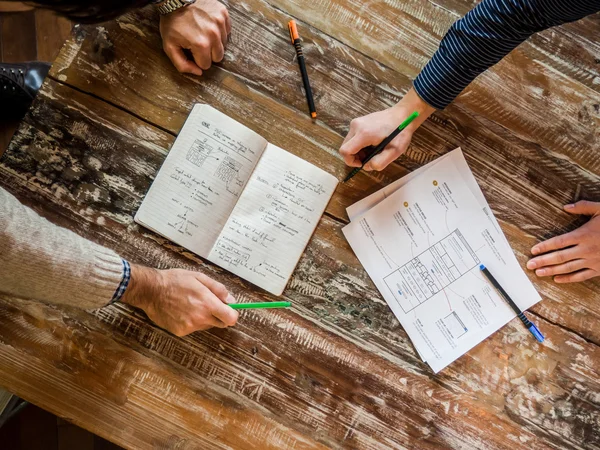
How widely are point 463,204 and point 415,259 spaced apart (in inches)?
6.1

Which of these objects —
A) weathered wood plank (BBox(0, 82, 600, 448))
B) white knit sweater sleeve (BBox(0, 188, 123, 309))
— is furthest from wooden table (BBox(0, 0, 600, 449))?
white knit sweater sleeve (BBox(0, 188, 123, 309))

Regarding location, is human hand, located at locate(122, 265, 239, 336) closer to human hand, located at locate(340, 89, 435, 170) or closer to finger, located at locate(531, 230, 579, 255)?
human hand, located at locate(340, 89, 435, 170)

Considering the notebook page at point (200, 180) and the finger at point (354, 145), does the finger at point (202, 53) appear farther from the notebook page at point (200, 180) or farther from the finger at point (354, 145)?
the finger at point (354, 145)

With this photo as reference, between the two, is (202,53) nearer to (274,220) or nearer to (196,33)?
(196,33)

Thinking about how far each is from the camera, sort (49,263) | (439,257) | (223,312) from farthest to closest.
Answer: (439,257)
(223,312)
(49,263)

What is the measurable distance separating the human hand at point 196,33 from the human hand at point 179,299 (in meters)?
0.42

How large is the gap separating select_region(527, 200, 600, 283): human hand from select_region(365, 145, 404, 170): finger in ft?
1.20

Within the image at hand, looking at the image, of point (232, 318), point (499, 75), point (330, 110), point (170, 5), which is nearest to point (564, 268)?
point (499, 75)

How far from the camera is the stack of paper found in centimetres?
99

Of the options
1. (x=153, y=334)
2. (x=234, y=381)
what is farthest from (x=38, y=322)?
(x=234, y=381)

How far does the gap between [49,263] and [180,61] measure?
1.53 ft

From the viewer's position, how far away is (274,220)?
97 centimetres

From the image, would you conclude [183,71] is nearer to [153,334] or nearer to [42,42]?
[153,334]

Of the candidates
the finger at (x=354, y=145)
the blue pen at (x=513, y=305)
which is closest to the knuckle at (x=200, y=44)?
the finger at (x=354, y=145)
